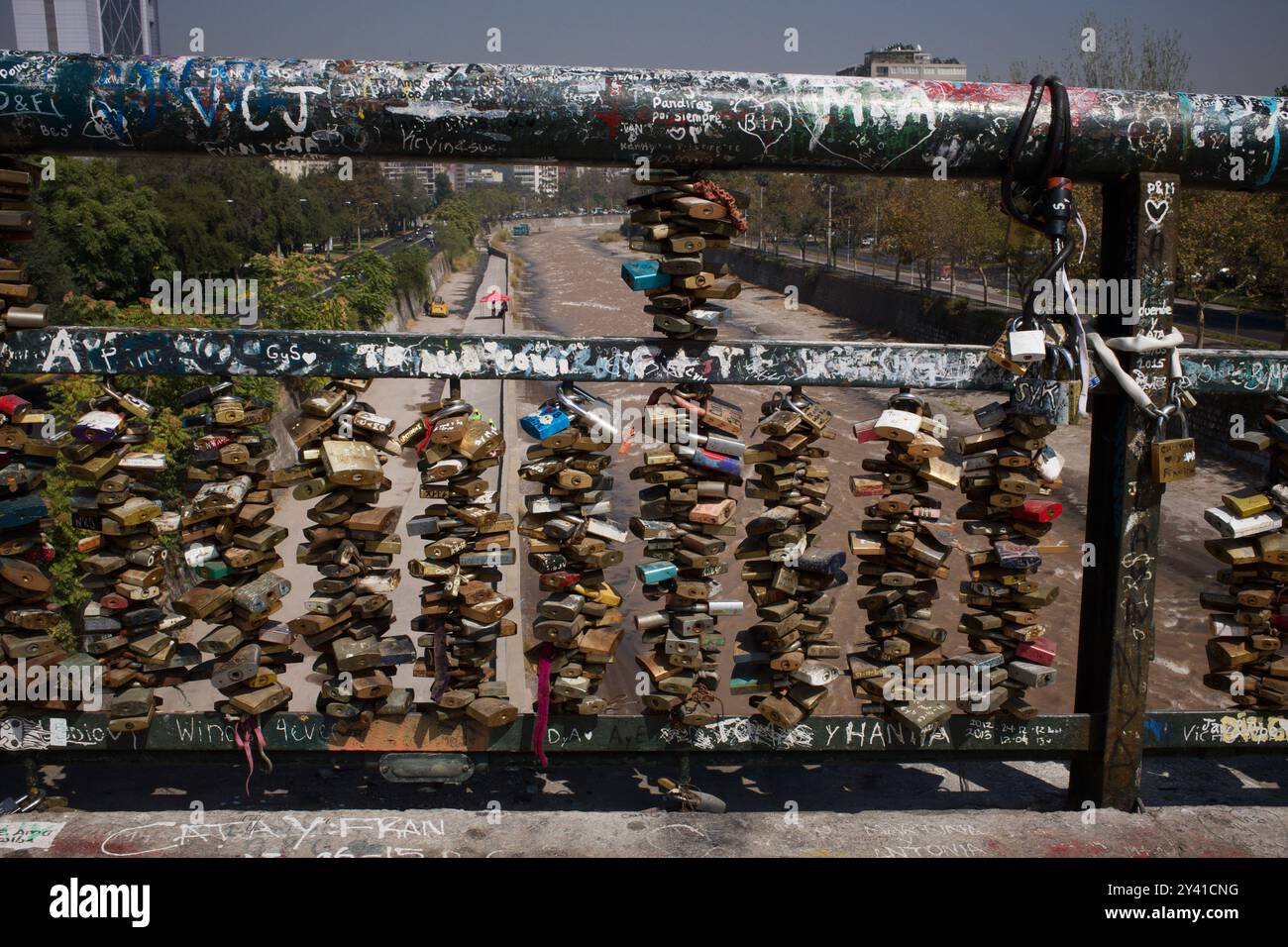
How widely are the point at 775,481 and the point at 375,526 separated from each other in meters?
2.03

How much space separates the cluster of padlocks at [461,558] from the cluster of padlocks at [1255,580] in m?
3.71

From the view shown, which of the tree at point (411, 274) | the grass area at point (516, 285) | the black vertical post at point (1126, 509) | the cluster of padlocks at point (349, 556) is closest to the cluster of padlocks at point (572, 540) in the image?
the cluster of padlocks at point (349, 556)

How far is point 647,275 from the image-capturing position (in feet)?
17.8

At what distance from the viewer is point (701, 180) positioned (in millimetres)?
5492

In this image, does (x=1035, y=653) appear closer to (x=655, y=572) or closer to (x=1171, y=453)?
(x=1171, y=453)

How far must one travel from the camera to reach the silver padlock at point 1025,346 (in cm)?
537

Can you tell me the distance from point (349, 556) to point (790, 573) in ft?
7.33

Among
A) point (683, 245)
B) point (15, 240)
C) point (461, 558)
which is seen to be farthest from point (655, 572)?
point (15, 240)

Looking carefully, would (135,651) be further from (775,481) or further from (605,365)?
(775,481)

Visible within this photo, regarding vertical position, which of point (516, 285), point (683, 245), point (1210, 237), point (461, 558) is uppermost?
point (1210, 237)

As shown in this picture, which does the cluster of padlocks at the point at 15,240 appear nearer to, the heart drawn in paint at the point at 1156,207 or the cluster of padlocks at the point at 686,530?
the cluster of padlocks at the point at 686,530

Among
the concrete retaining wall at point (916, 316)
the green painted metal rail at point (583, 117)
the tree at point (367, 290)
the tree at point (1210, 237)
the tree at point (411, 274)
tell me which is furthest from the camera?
the tree at point (411, 274)

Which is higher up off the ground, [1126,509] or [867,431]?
[867,431]

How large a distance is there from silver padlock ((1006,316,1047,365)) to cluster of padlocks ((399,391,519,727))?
2545 millimetres
